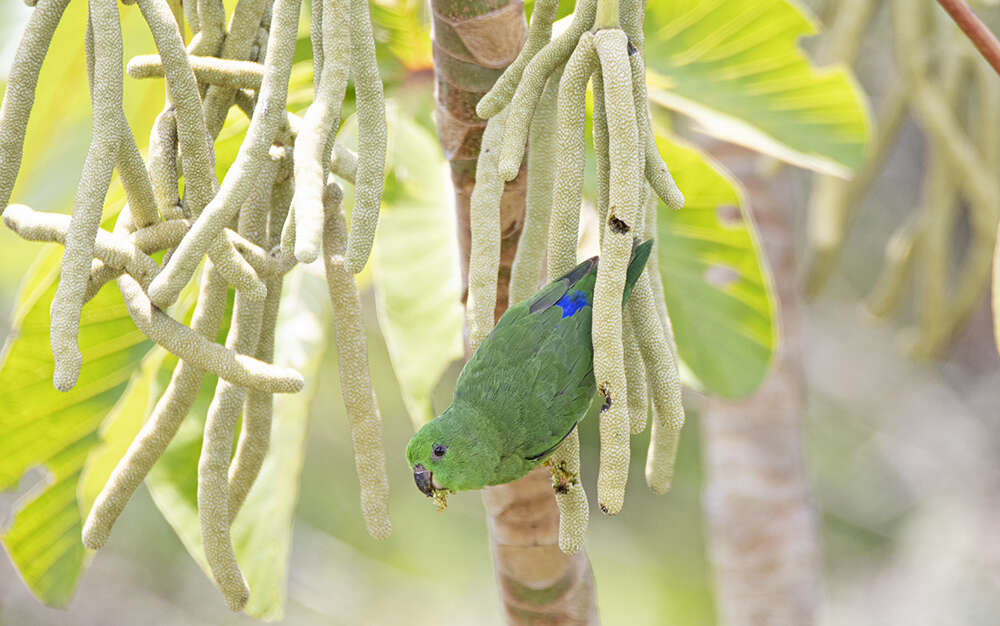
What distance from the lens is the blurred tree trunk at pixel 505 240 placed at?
644 mm

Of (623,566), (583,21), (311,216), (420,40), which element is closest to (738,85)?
(420,40)

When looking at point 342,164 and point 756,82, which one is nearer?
point 342,164

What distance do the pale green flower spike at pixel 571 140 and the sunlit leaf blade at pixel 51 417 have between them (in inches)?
21.6

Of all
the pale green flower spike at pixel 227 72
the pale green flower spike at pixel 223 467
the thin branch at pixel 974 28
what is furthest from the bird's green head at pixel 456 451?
→ the thin branch at pixel 974 28

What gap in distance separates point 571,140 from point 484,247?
0.07 m

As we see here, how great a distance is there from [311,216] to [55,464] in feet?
2.20

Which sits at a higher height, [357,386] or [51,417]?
[357,386]

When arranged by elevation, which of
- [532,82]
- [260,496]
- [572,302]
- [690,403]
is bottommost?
[690,403]

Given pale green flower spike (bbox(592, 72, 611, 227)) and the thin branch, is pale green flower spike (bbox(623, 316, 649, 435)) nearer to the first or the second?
pale green flower spike (bbox(592, 72, 611, 227))

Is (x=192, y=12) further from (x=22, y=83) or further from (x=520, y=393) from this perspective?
(x=520, y=393)

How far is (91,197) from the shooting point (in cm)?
44

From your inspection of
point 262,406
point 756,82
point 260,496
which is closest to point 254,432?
point 262,406

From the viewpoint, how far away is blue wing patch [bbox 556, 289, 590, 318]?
50 centimetres

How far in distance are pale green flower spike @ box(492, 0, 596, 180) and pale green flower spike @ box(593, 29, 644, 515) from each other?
3 cm
